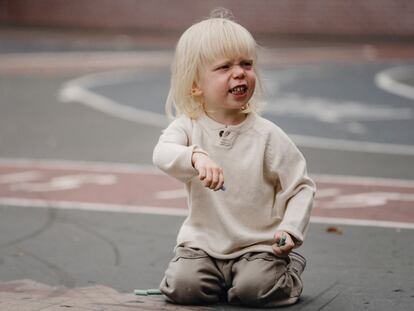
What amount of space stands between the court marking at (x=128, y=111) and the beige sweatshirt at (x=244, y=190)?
618 cm

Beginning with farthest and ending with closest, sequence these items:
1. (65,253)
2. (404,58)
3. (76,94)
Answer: (404,58) < (76,94) < (65,253)

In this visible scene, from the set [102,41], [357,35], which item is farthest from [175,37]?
[357,35]

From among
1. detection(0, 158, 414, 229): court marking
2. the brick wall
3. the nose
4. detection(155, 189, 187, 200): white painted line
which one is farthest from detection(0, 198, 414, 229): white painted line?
the brick wall

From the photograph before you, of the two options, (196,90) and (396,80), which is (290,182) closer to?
(196,90)

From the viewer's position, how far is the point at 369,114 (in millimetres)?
14609

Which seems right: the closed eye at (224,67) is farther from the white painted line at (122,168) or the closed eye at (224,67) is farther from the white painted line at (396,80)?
the white painted line at (396,80)

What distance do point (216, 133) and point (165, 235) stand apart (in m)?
2.19

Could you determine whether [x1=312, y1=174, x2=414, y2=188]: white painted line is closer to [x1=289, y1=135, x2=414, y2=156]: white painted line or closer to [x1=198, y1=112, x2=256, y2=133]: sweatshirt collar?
[x1=289, y1=135, x2=414, y2=156]: white painted line

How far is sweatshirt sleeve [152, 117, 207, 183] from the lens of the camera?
190 inches

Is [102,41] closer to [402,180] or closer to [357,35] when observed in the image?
[357,35]

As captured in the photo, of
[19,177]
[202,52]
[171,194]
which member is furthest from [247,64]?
[19,177]

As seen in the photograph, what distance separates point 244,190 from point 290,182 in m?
0.22

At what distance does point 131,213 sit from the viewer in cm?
804

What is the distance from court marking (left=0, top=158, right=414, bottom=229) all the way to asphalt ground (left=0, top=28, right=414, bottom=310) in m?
0.03
